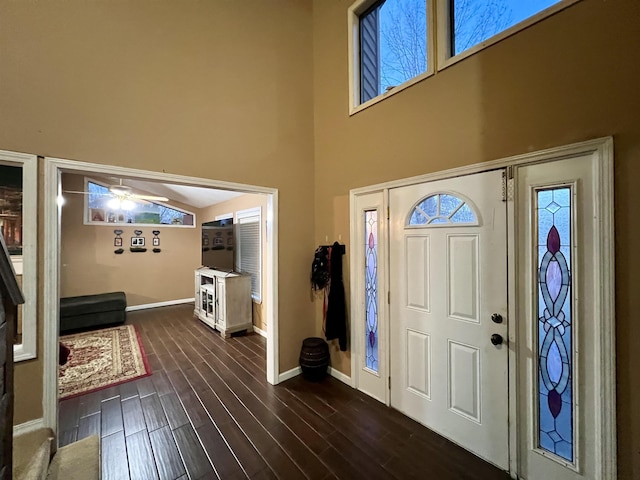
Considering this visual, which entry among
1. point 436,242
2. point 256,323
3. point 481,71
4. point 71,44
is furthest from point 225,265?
point 481,71

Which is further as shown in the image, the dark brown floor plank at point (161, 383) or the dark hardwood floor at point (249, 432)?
the dark brown floor plank at point (161, 383)

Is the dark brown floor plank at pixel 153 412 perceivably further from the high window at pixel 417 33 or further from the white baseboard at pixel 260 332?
the high window at pixel 417 33

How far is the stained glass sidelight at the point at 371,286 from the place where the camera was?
2.56m

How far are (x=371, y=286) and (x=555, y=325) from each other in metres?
1.39

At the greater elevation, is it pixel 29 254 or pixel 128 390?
pixel 29 254

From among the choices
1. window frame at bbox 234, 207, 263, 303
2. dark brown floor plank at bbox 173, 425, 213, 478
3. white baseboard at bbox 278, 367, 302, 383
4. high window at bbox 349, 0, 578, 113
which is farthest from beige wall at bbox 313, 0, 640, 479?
dark brown floor plank at bbox 173, 425, 213, 478

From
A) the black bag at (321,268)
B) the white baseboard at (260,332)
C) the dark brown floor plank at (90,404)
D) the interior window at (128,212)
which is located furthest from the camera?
the interior window at (128,212)

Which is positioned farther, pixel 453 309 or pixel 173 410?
pixel 173 410

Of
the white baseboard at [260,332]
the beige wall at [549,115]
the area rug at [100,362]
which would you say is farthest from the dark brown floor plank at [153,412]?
the beige wall at [549,115]

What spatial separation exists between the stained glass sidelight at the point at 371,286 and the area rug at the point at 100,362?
265 cm

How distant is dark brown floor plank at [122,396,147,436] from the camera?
2155mm

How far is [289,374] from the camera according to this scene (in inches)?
116

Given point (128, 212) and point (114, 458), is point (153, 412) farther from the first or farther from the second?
point (128, 212)

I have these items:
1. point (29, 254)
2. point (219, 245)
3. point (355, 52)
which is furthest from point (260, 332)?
point (355, 52)
